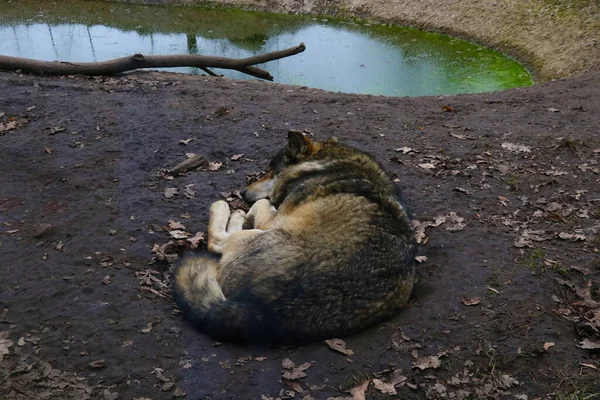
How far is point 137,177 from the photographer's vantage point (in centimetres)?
649

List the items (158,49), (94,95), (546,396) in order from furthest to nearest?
(158,49) < (94,95) < (546,396)

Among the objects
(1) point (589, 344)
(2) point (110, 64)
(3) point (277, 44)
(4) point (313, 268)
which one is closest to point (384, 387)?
(4) point (313, 268)

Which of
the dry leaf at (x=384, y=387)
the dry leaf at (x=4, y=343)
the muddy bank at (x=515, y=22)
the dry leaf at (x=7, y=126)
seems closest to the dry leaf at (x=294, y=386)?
the dry leaf at (x=384, y=387)

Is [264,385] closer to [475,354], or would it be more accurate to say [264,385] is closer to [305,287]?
[305,287]

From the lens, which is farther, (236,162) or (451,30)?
(451,30)

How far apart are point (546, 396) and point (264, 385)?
1.98 meters

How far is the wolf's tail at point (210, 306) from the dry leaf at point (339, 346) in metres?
0.51

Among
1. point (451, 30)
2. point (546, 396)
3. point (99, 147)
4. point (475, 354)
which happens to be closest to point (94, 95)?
point (99, 147)

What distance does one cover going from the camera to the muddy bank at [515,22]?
15.3m

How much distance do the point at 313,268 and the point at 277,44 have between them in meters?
17.2

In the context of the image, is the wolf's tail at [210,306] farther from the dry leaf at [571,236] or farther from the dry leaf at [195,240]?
the dry leaf at [571,236]

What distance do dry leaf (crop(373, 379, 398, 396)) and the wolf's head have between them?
2.49 meters

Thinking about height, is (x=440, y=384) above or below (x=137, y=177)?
below

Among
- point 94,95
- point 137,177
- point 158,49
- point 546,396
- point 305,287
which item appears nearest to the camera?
point 546,396
